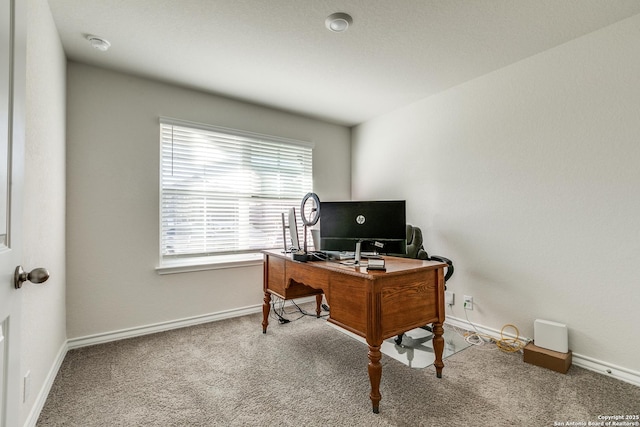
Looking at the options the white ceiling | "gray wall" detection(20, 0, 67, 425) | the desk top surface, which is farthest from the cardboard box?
"gray wall" detection(20, 0, 67, 425)

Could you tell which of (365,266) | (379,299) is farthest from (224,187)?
(379,299)

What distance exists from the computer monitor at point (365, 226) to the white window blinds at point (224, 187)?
1379mm

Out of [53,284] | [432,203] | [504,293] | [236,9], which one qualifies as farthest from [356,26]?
[53,284]

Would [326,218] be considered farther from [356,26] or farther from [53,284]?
[53,284]

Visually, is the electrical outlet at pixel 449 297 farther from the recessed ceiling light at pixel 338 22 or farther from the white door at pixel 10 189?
the white door at pixel 10 189

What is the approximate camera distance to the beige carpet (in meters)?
1.61

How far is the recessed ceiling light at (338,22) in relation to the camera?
1.93m

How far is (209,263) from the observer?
3.04 m

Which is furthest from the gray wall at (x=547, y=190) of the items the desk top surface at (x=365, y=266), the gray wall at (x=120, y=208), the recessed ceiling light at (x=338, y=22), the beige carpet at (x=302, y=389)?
the gray wall at (x=120, y=208)

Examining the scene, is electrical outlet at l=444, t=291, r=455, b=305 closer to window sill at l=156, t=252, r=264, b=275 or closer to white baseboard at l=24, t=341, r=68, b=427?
window sill at l=156, t=252, r=264, b=275

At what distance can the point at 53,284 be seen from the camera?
6.66 feet

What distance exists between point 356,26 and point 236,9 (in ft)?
2.57

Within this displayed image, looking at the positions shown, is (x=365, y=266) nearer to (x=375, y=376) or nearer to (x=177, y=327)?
(x=375, y=376)

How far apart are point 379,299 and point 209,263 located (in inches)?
77.9
